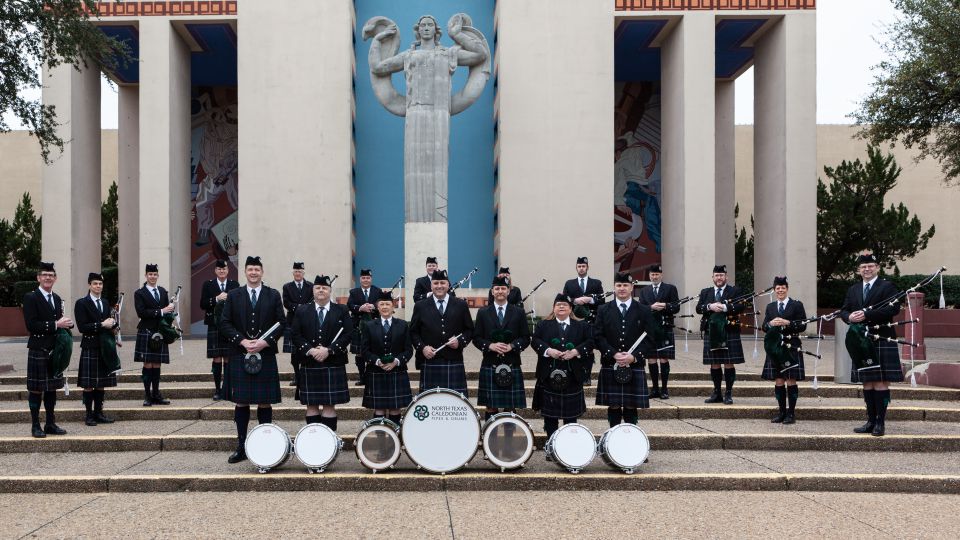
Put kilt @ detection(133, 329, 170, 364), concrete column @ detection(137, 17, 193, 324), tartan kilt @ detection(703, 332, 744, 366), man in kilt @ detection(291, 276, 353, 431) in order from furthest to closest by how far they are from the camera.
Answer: concrete column @ detection(137, 17, 193, 324), tartan kilt @ detection(703, 332, 744, 366), kilt @ detection(133, 329, 170, 364), man in kilt @ detection(291, 276, 353, 431)

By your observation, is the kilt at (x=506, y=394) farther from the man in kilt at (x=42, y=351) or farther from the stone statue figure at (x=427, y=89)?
the stone statue figure at (x=427, y=89)

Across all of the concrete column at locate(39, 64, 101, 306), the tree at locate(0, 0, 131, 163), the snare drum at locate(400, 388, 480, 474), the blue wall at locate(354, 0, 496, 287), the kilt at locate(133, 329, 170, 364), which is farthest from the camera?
the blue wall at locate(354, 0, 496, 287)

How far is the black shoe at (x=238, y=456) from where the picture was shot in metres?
6.54

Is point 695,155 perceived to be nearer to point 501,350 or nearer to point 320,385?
point 501,350

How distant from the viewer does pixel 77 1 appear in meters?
12.4

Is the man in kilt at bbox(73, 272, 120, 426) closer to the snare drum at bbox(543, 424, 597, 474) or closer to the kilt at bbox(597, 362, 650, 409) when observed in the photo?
the snare drum at bbox(543, 424, 597, 474)

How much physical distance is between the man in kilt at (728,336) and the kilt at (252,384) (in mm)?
5150

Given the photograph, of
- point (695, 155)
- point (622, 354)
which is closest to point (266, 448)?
point (622, 354)

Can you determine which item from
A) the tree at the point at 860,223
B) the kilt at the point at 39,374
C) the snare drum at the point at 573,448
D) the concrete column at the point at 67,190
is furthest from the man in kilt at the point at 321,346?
the tree at the point at 860,223

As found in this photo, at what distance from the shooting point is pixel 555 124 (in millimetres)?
17172

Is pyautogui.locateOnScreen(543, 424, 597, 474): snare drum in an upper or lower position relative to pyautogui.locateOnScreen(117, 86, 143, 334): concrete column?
lower

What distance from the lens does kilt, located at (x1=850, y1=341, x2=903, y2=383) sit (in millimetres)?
7344

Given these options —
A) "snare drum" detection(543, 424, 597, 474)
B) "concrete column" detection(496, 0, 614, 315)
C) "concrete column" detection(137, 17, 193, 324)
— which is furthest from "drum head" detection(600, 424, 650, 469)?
"concrete column" detection(137, 17, 193, 324)

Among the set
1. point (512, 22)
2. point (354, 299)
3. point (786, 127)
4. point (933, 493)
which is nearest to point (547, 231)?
point (512, 22)
